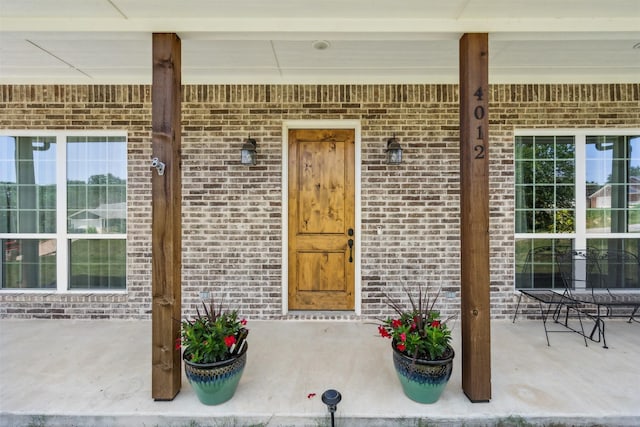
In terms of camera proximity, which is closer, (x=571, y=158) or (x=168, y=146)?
(x=168, y=146)

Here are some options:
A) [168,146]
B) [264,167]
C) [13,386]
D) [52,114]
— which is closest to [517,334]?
[264,167]

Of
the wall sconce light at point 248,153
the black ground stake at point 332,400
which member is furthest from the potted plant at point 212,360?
the wall sconce light at point 248,153

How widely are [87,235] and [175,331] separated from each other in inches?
→ 97.2

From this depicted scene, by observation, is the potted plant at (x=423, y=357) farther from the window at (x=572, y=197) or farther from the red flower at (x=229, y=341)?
the window at (x=572, y=197)

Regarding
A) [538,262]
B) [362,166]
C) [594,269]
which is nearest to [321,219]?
[362,166]

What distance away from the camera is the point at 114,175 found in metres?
3.89

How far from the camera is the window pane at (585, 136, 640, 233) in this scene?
3.84 metres

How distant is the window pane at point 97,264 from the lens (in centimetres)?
389

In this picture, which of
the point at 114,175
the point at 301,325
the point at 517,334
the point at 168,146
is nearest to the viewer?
the point at 168,146

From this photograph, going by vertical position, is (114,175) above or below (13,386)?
above

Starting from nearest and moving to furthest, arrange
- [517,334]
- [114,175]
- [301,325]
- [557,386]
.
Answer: [557,386]
[517,334]
[301,325]
[114,175]

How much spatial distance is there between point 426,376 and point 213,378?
1447 mm

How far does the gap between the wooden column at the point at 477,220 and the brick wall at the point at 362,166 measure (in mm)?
1515

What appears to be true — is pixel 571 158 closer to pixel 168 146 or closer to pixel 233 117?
pixel 233 117
